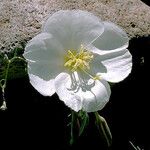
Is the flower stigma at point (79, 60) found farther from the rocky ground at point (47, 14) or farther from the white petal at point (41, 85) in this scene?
the rocky ground at point (47, 14)

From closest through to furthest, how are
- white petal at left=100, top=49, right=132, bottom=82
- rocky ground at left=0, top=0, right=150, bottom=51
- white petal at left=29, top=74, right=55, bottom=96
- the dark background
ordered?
white petal at left=29, top=74, right=55, bottom=96
white petal at left=100, top=49, right=132, bottom=82
rocky ground at left=0, top=0, right=150, bottom=51
the dark background

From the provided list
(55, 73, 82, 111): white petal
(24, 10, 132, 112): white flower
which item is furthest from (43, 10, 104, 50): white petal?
(55, 73, 82, 111): white petal

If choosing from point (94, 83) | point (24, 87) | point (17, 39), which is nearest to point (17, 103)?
point (24, 87)

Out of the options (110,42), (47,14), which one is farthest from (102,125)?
(47,14)

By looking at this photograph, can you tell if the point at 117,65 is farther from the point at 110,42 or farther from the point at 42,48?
the point at 42,48

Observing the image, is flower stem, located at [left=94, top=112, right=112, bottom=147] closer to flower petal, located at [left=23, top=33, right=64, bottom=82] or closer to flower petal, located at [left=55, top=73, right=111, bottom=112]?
flower petal, located at [left=55, top=73, right=111, bottom=112]

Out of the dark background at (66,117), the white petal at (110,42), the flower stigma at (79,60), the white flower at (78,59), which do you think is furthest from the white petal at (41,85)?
the dark background at (66,117)
